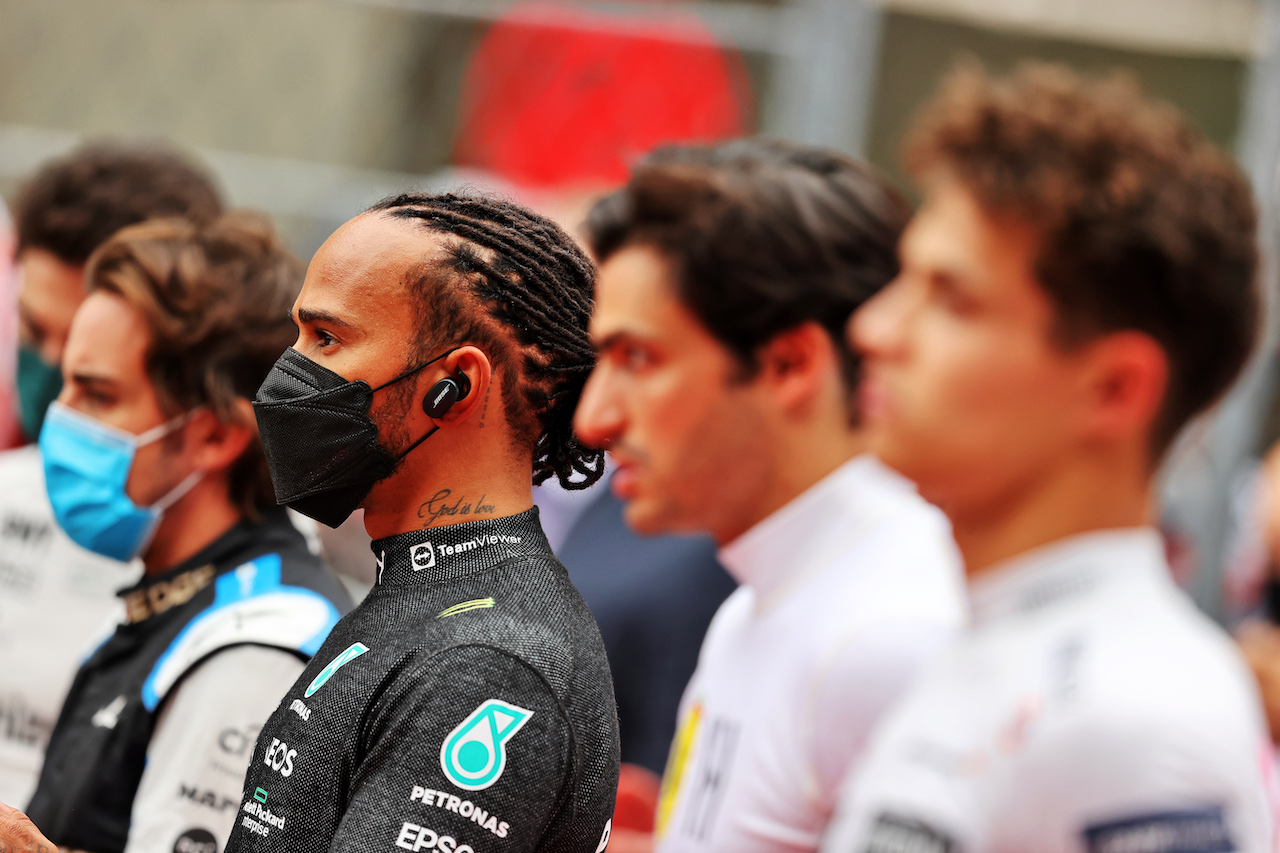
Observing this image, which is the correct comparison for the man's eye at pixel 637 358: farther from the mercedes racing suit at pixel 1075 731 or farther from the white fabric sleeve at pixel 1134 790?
the white fabric sleeve at pixel 1134 790

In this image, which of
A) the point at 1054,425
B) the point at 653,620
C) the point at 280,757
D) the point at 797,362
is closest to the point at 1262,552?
the point at 653,620

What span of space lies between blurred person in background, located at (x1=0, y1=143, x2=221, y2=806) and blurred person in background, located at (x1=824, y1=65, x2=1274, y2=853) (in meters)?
2.11

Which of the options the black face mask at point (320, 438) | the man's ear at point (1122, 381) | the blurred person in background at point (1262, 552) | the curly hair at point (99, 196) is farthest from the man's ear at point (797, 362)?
the blurred person in background at point (1262, 552)

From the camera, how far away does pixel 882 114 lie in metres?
7.06

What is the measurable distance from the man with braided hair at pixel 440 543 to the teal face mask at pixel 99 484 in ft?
3.09

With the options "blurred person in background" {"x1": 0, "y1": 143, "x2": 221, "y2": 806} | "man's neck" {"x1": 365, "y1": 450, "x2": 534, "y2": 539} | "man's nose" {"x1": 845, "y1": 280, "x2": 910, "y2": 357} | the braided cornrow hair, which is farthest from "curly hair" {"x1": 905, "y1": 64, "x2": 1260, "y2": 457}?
"blurred person in background" {"x1": 0, "y1": 143, "x2": 221, "y2": 806}

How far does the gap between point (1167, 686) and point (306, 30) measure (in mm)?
8463

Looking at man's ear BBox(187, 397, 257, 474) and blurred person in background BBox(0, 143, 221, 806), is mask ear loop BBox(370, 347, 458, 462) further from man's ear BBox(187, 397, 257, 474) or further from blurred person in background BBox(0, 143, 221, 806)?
blurred person in background BBox(0, 143, 221, 806)

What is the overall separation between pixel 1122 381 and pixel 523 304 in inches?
32.5

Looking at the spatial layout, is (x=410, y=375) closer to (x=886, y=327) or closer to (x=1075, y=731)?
(x=886, y=327)

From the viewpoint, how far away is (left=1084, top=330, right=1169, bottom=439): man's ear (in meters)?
1.33

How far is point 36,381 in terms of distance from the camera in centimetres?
357

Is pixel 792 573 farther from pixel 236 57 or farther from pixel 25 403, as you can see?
pixel 236 57

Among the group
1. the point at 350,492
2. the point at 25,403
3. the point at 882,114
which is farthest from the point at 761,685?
the point at 882,114
